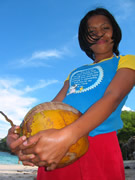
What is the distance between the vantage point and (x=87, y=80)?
235 centimetres

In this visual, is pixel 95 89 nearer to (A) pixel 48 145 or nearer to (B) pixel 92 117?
(B) pixel 92 117

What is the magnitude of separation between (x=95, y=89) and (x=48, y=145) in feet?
3.64

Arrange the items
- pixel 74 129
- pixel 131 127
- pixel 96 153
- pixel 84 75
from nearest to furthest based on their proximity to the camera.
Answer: pixel 74 129 < pixel 96 153 < pixel 84 75 < pixel 131 127

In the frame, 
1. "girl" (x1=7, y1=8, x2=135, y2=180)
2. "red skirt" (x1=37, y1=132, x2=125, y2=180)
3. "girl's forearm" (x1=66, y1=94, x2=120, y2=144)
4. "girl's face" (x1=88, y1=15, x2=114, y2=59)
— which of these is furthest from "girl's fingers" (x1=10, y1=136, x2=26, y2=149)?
"girl's face" (x1=88, y1=15, x2=114, y2=59)

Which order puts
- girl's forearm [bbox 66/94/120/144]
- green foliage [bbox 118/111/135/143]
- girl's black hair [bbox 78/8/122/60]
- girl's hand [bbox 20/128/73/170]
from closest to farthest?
1. girl's hand [bbox 20/128/73/170]
2. girl's forearm [bbox 66/94/120/144]
3. girl's black hair [bbox 78/8/122/60]
4. green foliage [bbox 118/111/135/143]

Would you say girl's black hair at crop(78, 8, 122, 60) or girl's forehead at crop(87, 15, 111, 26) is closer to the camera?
girl's forehead at crop(87, 15, 111, 26)

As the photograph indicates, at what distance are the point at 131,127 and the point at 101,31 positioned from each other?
1573 inches

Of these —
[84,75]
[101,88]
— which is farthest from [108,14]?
[101,88]

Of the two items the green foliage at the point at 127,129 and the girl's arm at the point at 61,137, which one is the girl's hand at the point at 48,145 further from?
the green foliage at the point at 127,129

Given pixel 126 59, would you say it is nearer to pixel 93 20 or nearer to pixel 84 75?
pixel 84 75

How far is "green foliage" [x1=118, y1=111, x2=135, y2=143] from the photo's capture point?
1529 inches

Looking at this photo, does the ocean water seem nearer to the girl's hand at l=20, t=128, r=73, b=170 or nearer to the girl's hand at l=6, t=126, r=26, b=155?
the girl's hand at l=6, t=126, r=26, b=155

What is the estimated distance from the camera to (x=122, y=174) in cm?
196

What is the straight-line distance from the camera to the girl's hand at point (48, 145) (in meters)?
1.19
